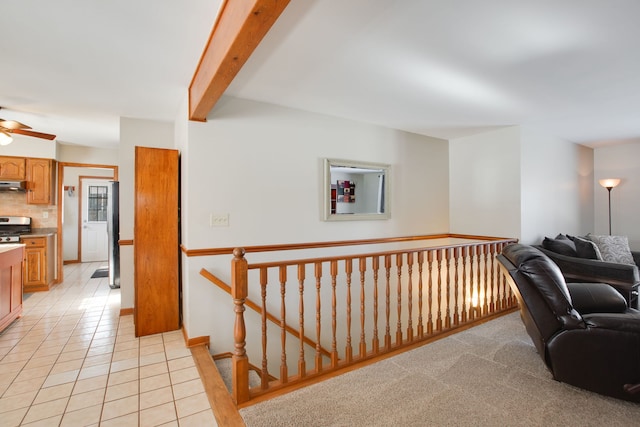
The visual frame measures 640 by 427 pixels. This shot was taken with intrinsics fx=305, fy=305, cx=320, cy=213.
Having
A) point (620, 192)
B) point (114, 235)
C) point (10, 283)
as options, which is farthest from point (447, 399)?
point (620, 192)

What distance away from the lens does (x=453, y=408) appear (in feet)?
5.99

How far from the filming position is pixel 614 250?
12.9 feet

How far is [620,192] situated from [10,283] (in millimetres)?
8386

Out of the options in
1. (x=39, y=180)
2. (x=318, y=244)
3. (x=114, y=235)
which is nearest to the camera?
(x=318, y=244)

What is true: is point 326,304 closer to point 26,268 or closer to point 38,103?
point 38,103

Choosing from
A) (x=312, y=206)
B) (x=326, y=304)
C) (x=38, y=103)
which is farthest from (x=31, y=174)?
(x=326, y=304)

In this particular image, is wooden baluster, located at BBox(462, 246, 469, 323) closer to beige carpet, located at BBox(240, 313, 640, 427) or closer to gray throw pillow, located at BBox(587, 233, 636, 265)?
beige carpet, located at BBox(240, 313, 640, 427)

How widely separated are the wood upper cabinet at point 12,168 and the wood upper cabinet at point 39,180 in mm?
67

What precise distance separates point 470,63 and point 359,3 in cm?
115

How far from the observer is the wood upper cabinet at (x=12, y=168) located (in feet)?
15.0

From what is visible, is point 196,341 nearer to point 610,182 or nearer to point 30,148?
point 30,148

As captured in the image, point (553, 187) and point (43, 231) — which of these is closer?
point (553, 187)

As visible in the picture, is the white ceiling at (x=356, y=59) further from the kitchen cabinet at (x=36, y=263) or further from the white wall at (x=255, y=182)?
the kitchen cabinet at (x=36, y=263)

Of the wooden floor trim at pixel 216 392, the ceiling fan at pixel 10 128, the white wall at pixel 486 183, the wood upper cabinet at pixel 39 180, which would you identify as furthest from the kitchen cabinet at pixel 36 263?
the white wall at pixel 486 183
